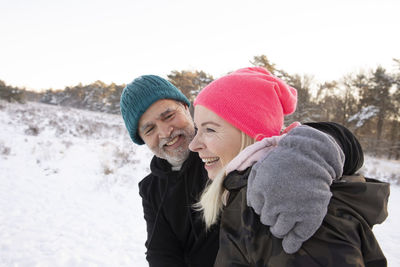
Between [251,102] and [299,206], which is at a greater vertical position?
[251,102]

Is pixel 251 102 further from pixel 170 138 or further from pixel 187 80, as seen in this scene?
pixel 187 80

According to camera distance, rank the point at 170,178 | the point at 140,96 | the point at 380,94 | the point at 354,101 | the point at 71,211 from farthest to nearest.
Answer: the point at 354,101, the point at 380,94, the point at 71,211, the point at 170,178, the point at 140,96

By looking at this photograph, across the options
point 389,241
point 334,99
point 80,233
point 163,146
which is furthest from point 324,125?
point 334,99

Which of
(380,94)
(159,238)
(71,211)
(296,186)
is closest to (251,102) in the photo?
(296,186)

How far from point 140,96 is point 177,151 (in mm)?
496

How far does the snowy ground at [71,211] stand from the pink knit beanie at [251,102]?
3025 millimetres

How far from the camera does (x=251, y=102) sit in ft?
3.18

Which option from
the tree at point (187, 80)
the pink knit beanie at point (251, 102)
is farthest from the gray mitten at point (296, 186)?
the tree at point (187, 80)

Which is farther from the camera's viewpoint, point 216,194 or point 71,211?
point 71,211

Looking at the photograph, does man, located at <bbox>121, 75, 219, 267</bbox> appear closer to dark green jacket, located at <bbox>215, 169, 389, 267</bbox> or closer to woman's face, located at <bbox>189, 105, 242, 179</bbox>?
woman's face, located at <bbox>189, 105, 242, 179</bbox>

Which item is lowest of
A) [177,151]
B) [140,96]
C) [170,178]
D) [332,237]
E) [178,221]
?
[178,221]

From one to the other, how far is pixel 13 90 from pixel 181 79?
1726cm

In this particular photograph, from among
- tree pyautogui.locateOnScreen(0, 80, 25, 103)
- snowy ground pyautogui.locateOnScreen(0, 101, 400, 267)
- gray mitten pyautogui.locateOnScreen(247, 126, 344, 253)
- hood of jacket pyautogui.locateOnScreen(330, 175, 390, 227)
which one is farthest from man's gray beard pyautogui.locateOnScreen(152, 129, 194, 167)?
tree pyautogui.locateOnScreen(0, 80, 25, 103)

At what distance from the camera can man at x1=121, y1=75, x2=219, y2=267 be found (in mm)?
1475
